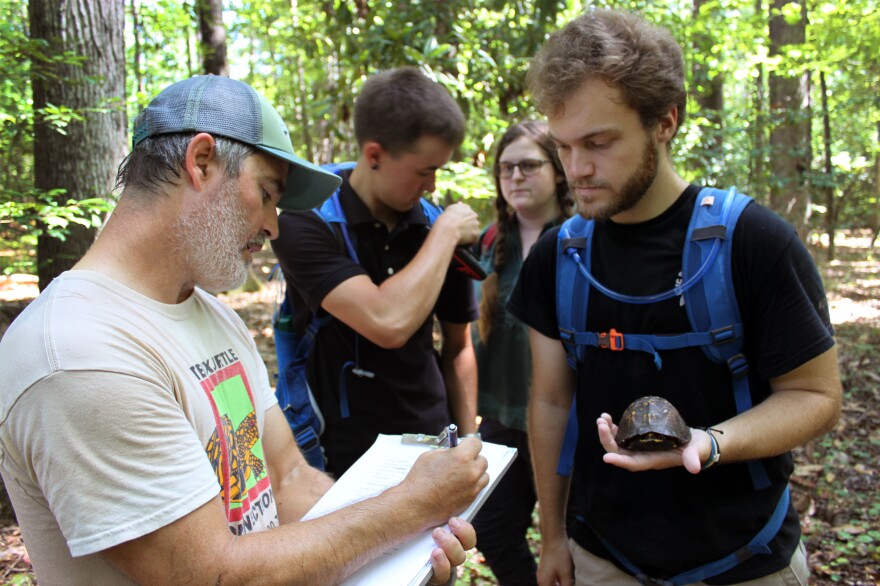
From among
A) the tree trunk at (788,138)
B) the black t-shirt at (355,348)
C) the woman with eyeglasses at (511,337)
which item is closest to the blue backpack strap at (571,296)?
the black t-shirt at (355,348)

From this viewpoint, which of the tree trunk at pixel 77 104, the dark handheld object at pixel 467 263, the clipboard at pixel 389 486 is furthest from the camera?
the tree trunk at pixel 77 104

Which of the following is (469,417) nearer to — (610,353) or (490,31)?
(610,353)

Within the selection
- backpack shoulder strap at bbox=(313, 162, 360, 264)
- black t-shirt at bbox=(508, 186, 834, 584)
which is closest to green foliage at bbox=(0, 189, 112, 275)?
backpack shoulder strap at bbox=(313, 162, 360, 264)

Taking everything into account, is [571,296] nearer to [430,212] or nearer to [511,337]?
[430,212]

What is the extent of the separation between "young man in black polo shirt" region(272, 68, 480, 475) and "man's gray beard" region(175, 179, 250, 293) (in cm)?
83

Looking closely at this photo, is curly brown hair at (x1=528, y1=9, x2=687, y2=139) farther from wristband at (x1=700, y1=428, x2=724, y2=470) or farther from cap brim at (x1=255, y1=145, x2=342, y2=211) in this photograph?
wristband at (x1=700, y1=428, x2=724, y2=470)

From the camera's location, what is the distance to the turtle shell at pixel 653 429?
1.57 meters

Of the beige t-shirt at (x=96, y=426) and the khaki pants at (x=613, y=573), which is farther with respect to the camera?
the khaki pants at (x=613, y=573)

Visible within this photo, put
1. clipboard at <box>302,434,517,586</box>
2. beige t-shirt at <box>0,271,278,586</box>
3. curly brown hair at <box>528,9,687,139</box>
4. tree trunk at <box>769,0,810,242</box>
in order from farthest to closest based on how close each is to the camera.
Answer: tree trunk at <box>769,0,810,242</box>, curly brown hair at <box>528,9,687,139</box>, clipboard at <box>302,434,517,586</box>, beige t-shirt at <box>0,271,278,586</box>

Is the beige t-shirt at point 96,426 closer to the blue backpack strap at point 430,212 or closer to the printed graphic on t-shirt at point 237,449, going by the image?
the printed graphic on t-shirt at point 237,449

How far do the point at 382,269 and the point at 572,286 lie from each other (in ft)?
3.34

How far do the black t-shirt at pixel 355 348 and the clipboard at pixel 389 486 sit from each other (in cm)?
61

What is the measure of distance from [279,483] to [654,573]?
4.09 feet

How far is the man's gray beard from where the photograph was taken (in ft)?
5.09
